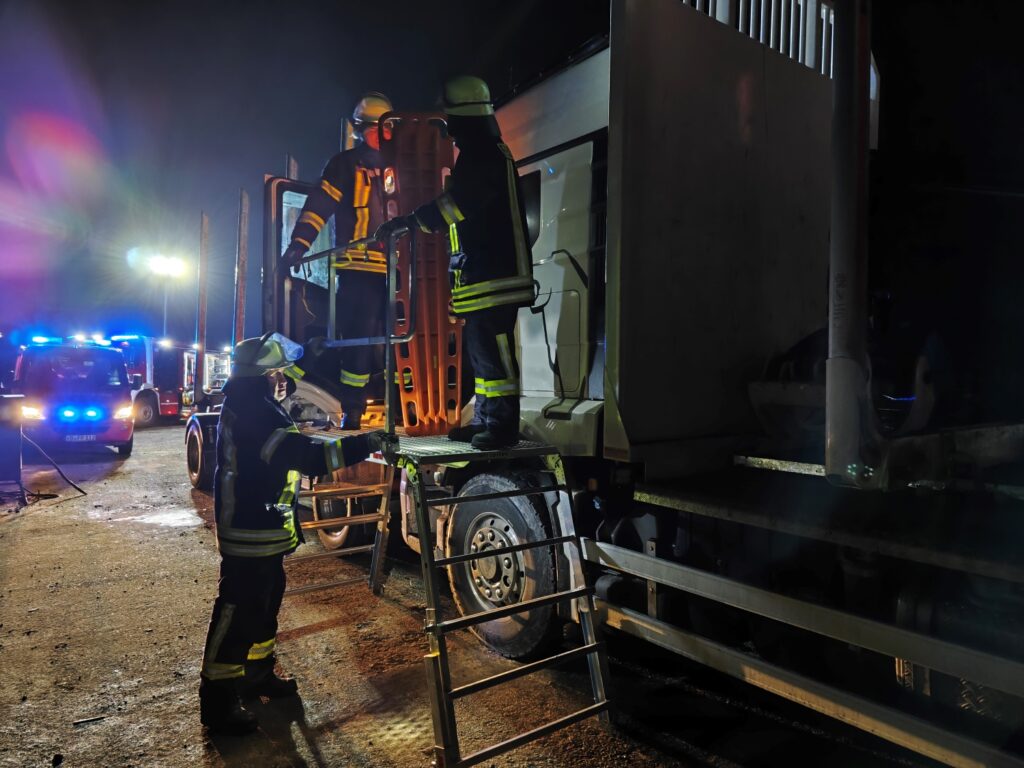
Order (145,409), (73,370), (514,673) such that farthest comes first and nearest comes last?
(145,409)
(73,370)
(514,673)

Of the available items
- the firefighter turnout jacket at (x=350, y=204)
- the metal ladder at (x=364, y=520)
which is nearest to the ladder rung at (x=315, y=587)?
the metal ladder at (x=364, y=520)

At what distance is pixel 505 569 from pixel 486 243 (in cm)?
170

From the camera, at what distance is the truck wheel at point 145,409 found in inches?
706

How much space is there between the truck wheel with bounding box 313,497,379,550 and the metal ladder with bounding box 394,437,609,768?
1.91 metres

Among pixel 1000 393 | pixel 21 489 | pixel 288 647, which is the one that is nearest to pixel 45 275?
pixel 21 489

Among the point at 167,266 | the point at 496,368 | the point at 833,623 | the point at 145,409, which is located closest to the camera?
the point at 833,623

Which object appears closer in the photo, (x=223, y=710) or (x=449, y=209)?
(x=223, y=710)

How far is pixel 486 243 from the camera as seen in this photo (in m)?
3.23

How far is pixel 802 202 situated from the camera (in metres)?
3.63

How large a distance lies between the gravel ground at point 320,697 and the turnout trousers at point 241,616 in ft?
0.98

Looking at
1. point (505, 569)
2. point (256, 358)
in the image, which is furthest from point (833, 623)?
point (256, 358)

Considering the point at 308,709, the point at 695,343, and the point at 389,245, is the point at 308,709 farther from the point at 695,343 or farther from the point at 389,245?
the point at 695,343

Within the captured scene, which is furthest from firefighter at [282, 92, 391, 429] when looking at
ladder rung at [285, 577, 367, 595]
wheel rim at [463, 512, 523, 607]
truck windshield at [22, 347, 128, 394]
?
truck windshield at [22, 347, 128, 394]

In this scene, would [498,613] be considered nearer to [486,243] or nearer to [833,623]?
[833,623]
